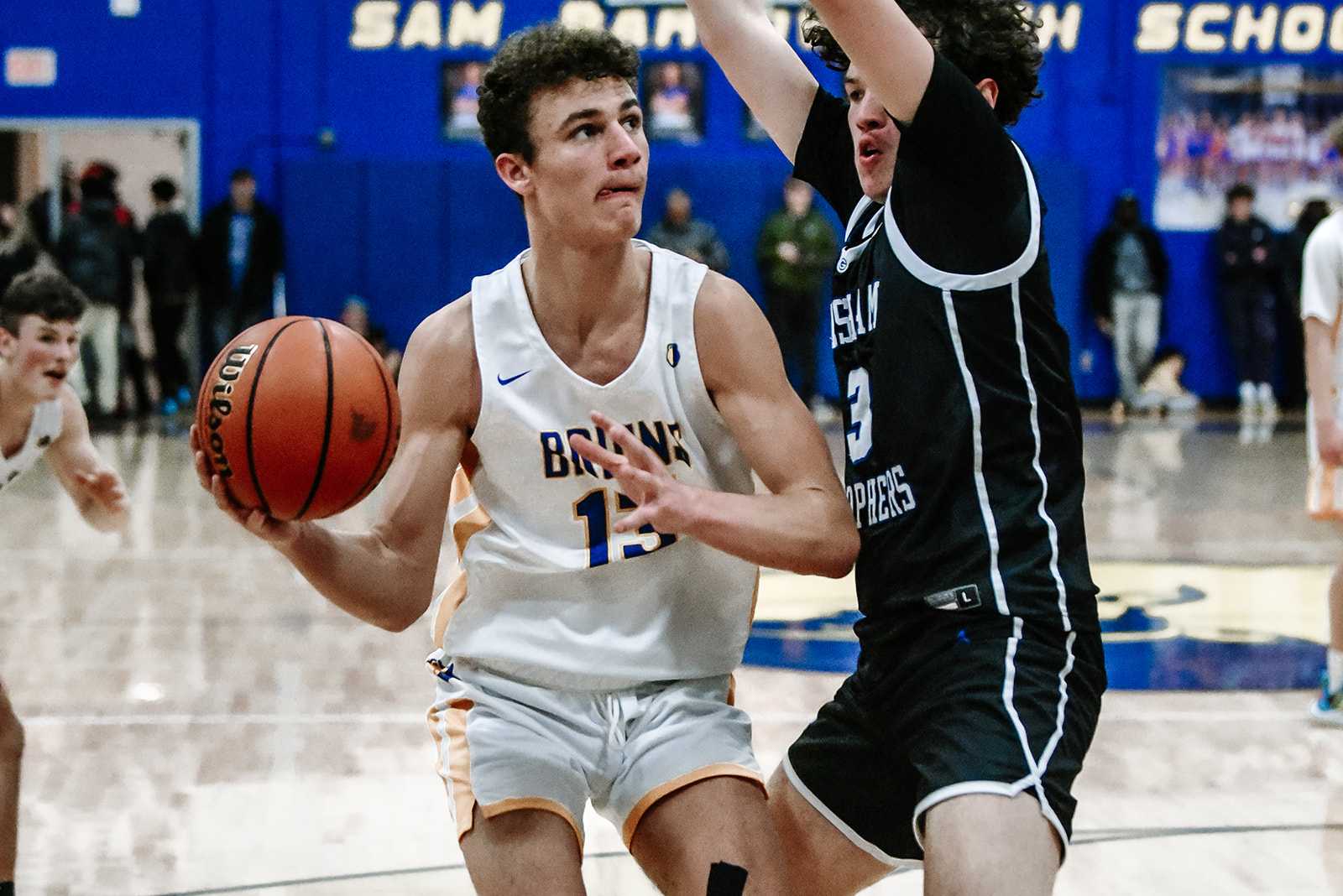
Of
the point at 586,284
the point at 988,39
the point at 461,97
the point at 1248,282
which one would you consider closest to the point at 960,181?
the point at 988,39

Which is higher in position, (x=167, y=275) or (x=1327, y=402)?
(x=1327, y=402)

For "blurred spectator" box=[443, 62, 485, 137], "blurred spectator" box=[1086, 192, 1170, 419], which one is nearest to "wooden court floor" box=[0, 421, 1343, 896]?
"blurred spectator" box=[1086, 192, 1170, 419]

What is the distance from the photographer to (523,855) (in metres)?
3.03

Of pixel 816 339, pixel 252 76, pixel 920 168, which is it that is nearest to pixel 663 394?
pixel 920 168

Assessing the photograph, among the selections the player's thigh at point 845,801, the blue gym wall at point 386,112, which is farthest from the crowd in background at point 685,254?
the player's thigh at point 845,801

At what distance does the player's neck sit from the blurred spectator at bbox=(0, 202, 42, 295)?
38.7 feet

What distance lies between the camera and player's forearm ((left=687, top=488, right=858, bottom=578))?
2.94 m

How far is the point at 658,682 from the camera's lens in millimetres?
3283

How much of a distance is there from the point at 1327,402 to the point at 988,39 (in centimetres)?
332

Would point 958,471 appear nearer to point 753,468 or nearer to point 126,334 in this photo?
point 753,468

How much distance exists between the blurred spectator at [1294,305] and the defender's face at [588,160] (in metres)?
14.5

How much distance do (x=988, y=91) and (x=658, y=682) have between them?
117 cm

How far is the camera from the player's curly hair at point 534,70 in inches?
129

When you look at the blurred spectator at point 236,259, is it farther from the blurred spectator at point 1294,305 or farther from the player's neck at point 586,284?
the player's neck at point 586,284
